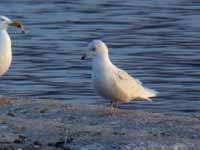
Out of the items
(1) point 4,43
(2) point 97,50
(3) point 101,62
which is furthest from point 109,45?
(3) point 101,62

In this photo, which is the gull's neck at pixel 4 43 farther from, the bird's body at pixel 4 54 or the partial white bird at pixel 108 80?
the partial white bird at pixel 108 80

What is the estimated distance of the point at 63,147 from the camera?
10742 millimetres

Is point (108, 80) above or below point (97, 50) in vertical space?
below

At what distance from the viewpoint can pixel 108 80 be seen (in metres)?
13.2

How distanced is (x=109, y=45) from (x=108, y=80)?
11.8 metres

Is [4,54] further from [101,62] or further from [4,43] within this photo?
[101,62]

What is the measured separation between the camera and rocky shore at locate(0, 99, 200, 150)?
10812 mm

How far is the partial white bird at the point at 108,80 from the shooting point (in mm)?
13234

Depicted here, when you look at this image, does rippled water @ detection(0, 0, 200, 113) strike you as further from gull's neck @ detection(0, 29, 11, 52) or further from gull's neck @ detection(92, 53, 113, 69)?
gull's neck @ detection(92, 53, 113, 69)

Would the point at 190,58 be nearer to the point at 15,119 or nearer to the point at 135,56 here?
the point at 135,56

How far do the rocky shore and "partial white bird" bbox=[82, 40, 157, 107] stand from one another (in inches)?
11.8

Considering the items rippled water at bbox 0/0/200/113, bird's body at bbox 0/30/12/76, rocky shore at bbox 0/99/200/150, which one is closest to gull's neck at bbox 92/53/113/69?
rocky shore at bbox 0/99/200/150

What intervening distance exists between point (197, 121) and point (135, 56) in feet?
36.3

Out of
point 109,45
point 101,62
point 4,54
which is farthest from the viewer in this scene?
point 109,45
